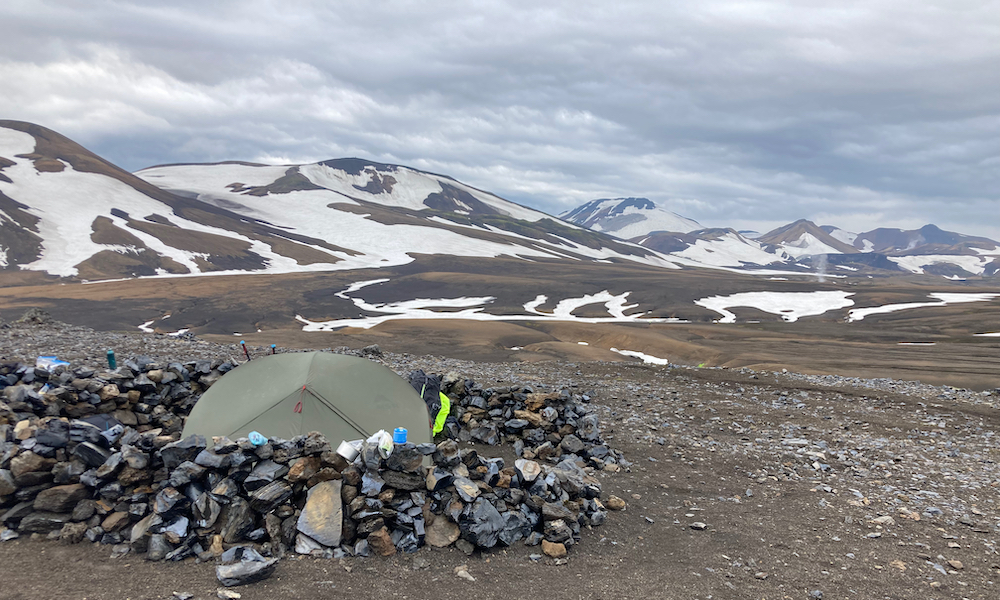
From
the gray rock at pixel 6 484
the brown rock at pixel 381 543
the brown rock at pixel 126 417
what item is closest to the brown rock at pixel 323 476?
the brown rock at pixel 381 543

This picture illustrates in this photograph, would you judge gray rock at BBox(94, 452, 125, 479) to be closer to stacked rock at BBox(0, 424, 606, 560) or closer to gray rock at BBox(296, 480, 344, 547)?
stacked rock at BBox(0, 424, 606, 560)

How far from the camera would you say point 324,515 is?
305 inches

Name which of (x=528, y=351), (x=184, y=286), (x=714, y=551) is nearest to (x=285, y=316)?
(x=184, y=286)

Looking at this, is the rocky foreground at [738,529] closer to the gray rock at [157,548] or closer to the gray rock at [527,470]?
the gray rock at [157,548]

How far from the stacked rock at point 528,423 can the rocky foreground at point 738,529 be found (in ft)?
0.85

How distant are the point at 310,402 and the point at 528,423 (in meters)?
5.31

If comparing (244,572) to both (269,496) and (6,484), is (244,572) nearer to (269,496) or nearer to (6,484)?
(269,496)

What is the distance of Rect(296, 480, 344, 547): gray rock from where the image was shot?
25.1 feet

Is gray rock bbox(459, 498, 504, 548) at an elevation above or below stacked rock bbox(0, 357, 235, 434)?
below

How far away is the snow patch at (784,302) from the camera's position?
296 feet

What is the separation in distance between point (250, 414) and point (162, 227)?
477 feet

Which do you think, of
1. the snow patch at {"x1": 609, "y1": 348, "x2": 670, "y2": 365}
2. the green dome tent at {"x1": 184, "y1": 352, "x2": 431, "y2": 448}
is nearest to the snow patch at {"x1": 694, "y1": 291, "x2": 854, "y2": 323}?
the snow patch at {"x1": 609, "y1": 348, "x2": 670, "y2": 365}

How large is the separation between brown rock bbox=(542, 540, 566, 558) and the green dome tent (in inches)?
154

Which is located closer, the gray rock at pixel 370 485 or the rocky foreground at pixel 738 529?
the rocky foreground at pixel 738 529
